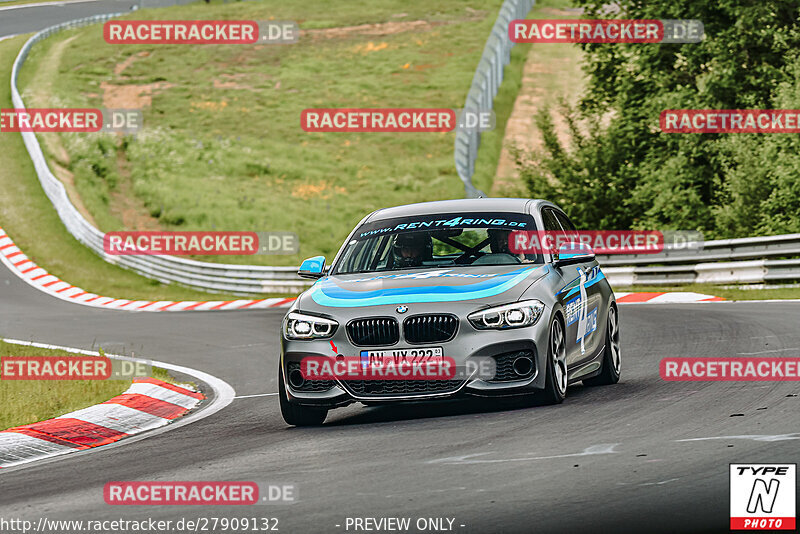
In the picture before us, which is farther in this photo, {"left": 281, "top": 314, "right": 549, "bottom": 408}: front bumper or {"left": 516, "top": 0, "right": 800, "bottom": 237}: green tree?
{"left": 516, "top": 0, "right": 800, "bottom": 237}: green tree

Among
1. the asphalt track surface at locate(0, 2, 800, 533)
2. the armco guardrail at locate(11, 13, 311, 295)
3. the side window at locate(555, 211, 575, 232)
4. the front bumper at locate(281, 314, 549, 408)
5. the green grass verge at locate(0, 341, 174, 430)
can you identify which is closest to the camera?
the asphalt track surface at locate(0, 2, 800, 533)

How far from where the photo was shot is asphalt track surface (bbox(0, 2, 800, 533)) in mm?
5773

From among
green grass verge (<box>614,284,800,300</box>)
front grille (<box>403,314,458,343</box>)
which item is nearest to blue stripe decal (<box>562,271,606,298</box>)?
front grille (<box>403,314,458,343</box>)

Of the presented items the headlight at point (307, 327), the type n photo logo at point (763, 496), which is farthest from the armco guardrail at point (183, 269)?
the type n photo logo at point (763, 496)

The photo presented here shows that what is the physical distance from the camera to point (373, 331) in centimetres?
866

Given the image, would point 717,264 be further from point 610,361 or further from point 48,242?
point 48,242

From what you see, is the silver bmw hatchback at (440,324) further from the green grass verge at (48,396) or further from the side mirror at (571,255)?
the green grass verge at (48,396)

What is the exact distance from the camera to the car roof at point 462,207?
33.4 feet

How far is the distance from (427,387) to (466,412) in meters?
0.73

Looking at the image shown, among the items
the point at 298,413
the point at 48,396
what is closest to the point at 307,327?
the point at 298,413

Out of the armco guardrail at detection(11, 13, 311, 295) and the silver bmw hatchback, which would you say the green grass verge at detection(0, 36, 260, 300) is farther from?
the silver bmw hatchback

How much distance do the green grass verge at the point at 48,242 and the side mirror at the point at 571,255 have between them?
2176 cm

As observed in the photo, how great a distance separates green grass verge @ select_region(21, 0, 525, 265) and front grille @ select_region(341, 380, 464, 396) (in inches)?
1099

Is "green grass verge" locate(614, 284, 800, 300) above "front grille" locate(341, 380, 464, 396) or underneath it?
underneath
